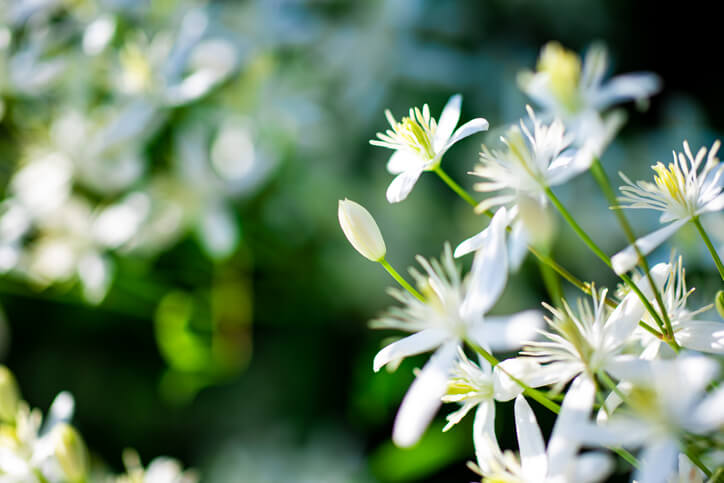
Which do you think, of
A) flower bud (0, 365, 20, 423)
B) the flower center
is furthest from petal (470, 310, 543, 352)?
flower bud (0, 365, 20, 423)

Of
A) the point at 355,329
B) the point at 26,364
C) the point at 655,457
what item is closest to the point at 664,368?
the point at 655,457

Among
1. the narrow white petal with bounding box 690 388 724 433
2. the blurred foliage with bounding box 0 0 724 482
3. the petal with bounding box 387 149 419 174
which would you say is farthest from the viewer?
the blurred foliage with bounding box 0 0 724 482

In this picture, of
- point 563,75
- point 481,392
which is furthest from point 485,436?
point 563,75

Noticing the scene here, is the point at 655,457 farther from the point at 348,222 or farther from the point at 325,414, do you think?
the point at 325,414

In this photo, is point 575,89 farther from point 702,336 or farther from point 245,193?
point 245,193

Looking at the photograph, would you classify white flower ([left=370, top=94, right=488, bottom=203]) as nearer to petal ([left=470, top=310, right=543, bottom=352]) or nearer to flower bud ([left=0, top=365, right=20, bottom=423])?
petal ([left=470, top=310, right=543, bottom=352])

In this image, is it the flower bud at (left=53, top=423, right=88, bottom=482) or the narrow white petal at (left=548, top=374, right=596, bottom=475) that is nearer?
the narrow white petal at (left=548, top=374, right=596, bottom=475)

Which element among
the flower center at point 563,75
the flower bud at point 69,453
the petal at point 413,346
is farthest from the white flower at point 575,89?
the flower bud at point 69,453

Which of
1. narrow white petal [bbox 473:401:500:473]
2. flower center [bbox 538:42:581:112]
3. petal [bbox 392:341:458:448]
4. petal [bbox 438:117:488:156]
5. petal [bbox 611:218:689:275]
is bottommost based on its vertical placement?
narrow white petal [bbox 473:401:500:473]
